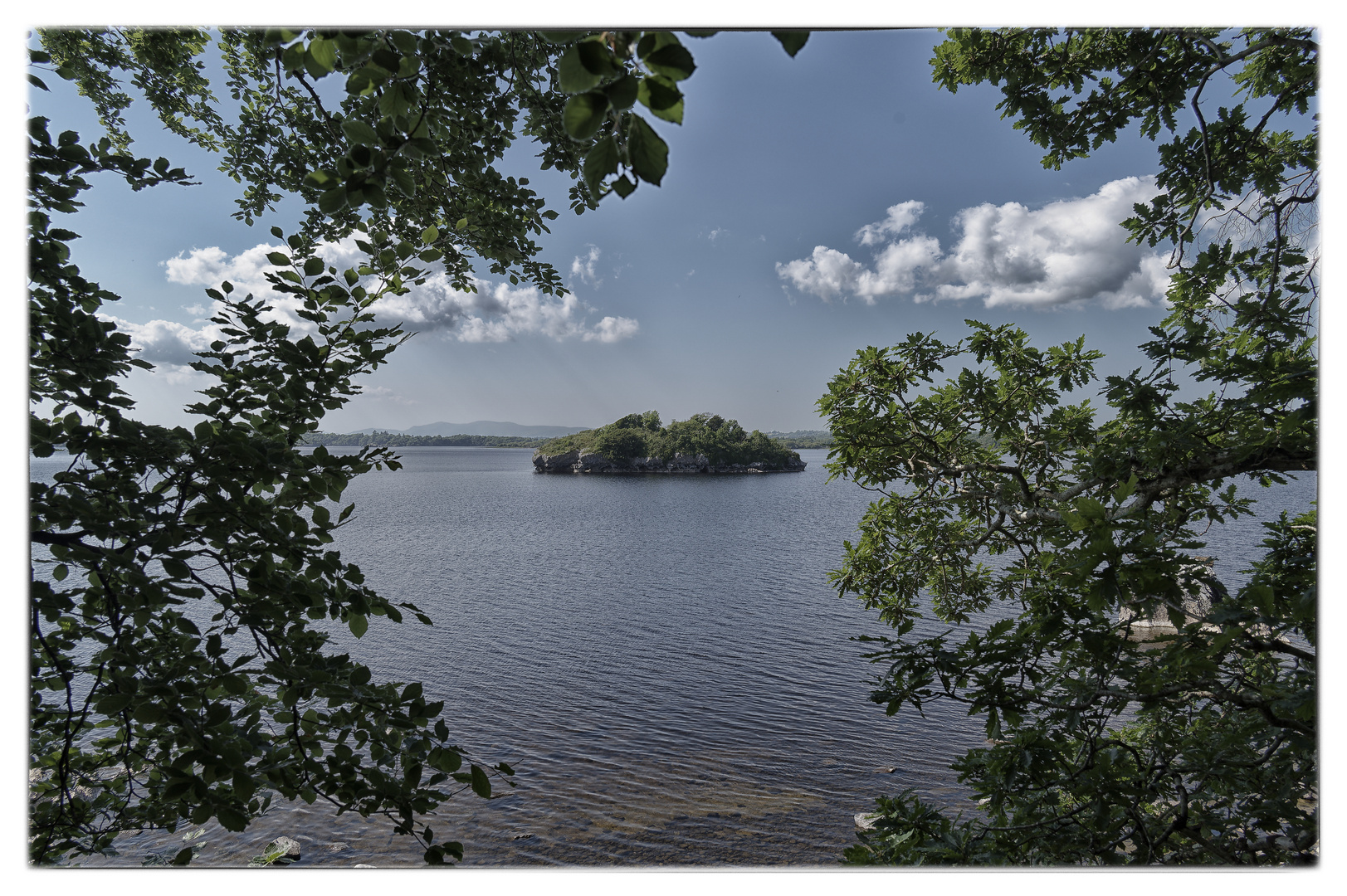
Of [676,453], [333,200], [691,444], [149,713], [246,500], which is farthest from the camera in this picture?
[676,453]

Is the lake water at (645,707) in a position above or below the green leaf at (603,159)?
below

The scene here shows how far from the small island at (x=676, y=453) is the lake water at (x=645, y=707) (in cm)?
3562

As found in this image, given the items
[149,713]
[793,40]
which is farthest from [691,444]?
[793,40]

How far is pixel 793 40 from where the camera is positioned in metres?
0.78

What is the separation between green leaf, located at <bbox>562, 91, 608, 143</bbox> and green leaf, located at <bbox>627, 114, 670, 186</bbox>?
41 millimetres

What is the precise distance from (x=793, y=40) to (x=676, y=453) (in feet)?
178

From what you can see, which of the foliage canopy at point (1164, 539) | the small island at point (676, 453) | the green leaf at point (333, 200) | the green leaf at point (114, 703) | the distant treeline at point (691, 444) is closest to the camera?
the green leaf at point (333, 200)

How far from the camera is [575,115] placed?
0.68m

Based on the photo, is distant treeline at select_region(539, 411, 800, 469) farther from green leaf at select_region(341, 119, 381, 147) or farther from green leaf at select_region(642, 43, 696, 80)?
green leaf at select_region(642, 43, 696, 80)

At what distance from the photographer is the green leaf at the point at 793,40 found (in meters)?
0.76

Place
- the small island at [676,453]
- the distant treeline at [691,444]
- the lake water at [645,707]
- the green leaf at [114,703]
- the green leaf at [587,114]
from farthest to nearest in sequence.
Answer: the small island at [676,453], the distant treeline at [691,444], the lake water at [645,707], the green leaf at [114,703], the green leaf at [587,114]

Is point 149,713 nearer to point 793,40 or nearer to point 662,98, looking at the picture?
point 662,98

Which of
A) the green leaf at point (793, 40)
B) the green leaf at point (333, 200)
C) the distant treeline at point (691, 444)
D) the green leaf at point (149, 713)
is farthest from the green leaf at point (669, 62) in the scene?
the distant treeline at point (691, 444)

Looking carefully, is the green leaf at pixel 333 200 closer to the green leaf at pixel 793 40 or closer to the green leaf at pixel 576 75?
the green leaf at pixel 576 75
